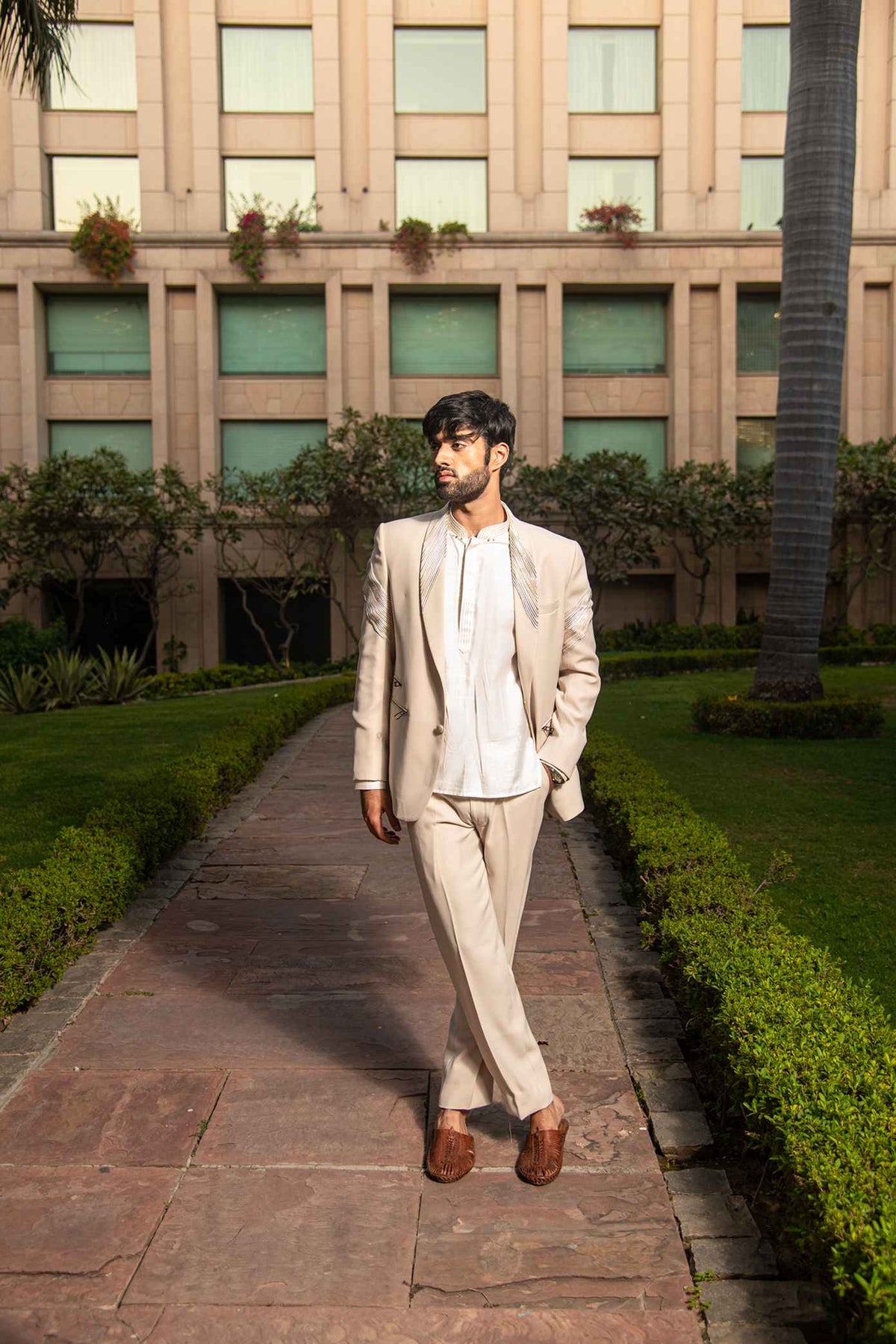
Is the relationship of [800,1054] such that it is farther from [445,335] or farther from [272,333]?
[272,333]

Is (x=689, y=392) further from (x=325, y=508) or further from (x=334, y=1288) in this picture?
(x=334, y=1288)

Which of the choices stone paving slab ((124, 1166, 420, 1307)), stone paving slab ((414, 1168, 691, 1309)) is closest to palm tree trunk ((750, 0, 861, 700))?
stone paving slab ((414, 1168, 691, 1309))

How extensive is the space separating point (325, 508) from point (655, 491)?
6.89 metres

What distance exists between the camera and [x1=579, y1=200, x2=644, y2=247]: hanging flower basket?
85.7 feet

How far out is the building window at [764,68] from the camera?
86.4ft

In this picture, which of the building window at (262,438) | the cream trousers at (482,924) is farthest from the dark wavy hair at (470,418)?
the building window at (262,438)

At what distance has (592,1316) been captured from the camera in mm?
2693

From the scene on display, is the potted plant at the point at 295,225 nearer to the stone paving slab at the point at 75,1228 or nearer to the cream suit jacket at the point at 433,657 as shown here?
the cream suit jacket at the point at 433,657

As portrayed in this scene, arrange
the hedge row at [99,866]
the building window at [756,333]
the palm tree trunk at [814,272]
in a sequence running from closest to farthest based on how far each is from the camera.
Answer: the hedge row at [99,866] < the palm tree trunk at [814,272] < the building window at [756,333]

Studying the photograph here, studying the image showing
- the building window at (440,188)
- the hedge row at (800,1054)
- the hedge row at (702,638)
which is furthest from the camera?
the building window at (440,188)

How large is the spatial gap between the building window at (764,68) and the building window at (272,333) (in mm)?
10580

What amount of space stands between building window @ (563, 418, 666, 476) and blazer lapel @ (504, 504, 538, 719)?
2433 centimetres

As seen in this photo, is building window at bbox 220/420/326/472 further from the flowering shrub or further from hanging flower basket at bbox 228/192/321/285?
the flowering shrub

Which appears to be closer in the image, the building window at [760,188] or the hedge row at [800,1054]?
the hedge row at [800,1054]
